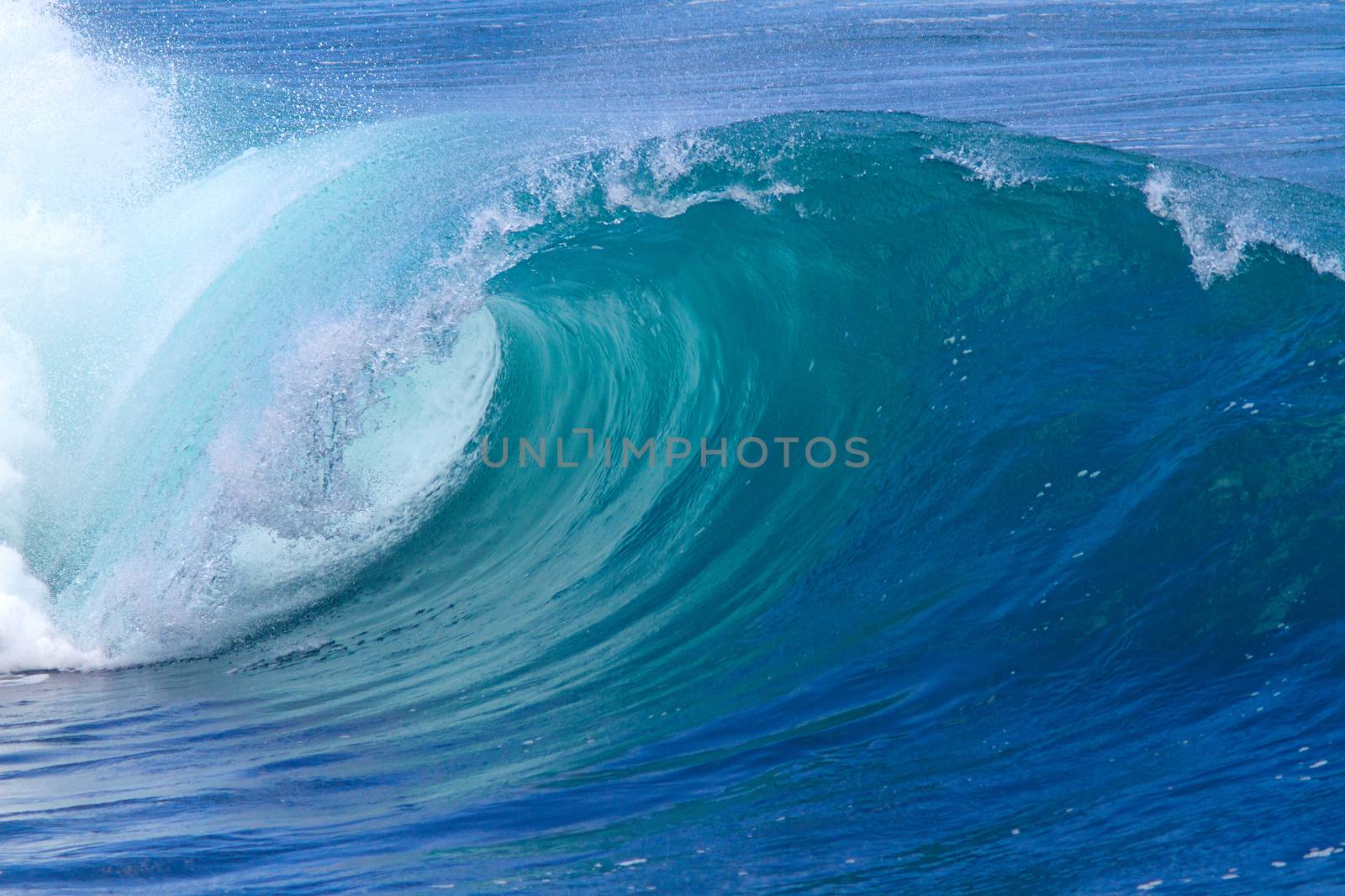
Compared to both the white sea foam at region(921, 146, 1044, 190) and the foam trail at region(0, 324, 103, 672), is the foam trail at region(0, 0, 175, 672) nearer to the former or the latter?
the foam trail at region(0, 324, 103, 672)

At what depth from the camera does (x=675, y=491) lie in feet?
24.3

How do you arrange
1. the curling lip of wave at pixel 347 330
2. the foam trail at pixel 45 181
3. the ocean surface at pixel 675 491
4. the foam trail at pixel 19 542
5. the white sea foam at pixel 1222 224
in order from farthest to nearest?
the foam trail at pixel 45 181
the white sea foam at pixel 1222 224
the curling lip of wave at pixel 347 330
the foam trail at pixel 19 542
the ocean surface at pixel 675 491

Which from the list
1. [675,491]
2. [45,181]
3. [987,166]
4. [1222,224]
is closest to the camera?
[1222,224]

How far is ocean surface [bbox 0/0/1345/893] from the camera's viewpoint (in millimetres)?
4098

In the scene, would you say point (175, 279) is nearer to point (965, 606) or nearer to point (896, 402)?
point (896, 402)

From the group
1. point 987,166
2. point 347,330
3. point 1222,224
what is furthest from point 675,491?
point 1222,224

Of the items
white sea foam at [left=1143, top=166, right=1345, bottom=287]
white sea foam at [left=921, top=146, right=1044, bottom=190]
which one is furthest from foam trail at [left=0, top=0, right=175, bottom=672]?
white sea foam at [left=1143, top=166, right=1345, bottom=287]

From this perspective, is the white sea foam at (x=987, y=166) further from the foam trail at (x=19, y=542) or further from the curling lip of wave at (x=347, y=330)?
the foam trail at (x=19, y=542)

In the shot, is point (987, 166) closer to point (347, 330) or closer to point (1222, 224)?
point (1222, 224)

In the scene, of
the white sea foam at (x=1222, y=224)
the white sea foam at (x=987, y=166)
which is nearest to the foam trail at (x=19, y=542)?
the white sea foam at (x=987, y=166)

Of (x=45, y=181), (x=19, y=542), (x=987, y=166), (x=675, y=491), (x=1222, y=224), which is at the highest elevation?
(x=45, y=181)

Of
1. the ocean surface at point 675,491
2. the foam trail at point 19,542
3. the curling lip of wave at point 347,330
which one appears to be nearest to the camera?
the ocean surface at point 675,491

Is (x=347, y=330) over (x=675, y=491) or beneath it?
over

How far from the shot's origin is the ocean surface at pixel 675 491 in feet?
13.4
